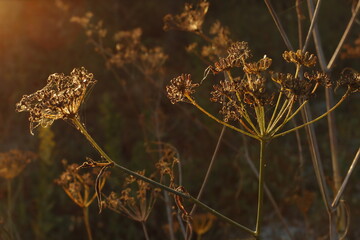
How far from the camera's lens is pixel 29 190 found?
5398 mm

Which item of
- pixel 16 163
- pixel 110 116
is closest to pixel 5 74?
pixel 110 116

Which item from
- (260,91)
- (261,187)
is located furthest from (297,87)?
(261,187)

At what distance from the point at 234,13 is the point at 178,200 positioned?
7980 millimetres

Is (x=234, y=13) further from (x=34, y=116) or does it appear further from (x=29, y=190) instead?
(x=34, y=116)

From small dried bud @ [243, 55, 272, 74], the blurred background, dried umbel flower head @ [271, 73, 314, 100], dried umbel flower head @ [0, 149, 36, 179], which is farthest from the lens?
the blurred background

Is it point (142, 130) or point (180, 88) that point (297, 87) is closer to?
point (180, 88)

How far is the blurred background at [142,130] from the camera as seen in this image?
14.2ft

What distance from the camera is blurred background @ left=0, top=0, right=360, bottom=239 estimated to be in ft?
14.2

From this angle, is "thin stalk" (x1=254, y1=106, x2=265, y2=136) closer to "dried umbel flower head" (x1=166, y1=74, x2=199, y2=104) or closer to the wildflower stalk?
the wildflower stalk

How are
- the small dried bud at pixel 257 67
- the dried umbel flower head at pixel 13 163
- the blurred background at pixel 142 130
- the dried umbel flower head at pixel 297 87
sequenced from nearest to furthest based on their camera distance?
the dried umbel flower head at pixel 297 87
the small dried bud at pixel 257 67
the dried umbel flower head at pixel 13 163
the blurred background at pixel 142 130

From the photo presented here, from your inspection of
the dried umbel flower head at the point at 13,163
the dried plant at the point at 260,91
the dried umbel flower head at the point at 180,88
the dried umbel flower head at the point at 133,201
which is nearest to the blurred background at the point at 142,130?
the dried umbel flower head at the point at 13,163

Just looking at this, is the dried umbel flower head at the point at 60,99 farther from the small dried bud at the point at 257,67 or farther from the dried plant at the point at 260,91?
the small dried bud at the point at 257,67

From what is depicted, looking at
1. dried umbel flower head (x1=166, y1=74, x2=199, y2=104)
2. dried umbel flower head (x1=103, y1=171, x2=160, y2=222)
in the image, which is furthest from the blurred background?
dried umbel flower head (x1=166, y1=74, x2=199, y2=104)

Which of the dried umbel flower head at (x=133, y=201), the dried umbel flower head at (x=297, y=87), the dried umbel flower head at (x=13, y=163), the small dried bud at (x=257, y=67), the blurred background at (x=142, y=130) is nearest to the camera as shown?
the dried umbel flower head at (x=297, y=87)
